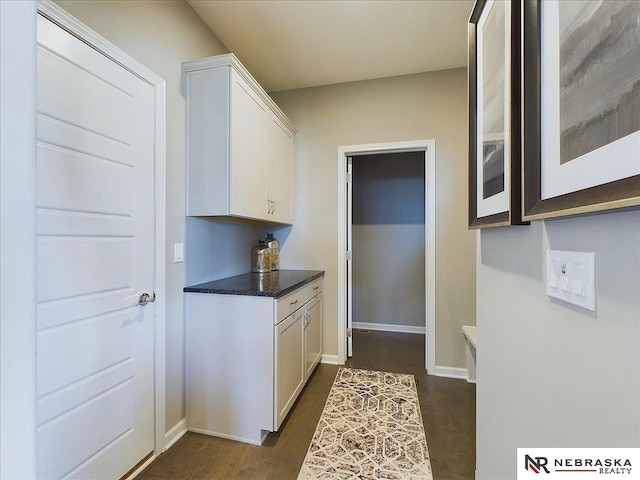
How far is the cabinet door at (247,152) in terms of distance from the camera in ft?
6.03

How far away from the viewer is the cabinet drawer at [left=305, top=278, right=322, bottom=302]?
7.70ft

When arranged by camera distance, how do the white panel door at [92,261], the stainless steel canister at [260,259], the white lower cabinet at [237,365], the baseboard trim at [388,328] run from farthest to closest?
the baseboard trim at [388,328], the stainless steel canister at [260,259], the white lower cabinet at [237,365], the white panel door at [92,261]

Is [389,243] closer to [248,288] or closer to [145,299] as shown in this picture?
[248,288]

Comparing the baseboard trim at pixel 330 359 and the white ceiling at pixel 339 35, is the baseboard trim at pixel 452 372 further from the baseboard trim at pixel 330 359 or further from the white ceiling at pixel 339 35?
the white ceiling at pixel 339 35

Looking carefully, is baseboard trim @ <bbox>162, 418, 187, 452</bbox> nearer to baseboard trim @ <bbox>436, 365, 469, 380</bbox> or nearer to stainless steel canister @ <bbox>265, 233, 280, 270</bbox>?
stainless steel canister @ <bbox>265, 233, 280, 270</bbox>

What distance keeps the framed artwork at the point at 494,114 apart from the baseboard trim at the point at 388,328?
9.54 ft

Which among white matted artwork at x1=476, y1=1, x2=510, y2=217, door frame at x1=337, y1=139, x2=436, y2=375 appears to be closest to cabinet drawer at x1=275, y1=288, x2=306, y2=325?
door frame at x1=337, y1=139, x2=436, y2=375

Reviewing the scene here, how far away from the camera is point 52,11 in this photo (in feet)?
3.52

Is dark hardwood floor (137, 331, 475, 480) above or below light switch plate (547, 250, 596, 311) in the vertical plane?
below

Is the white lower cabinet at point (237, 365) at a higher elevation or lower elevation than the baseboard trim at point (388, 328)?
higher

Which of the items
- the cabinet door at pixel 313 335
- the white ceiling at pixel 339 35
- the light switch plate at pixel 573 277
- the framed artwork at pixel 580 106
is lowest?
the cabinet door at pixel 313 335

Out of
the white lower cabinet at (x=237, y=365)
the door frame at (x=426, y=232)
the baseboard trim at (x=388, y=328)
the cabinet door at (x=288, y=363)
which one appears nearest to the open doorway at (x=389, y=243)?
the baseboard trim at (x=388, y=328)

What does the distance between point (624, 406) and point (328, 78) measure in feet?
9.89

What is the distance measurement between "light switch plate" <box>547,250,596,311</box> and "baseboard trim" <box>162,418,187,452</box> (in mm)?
2079
